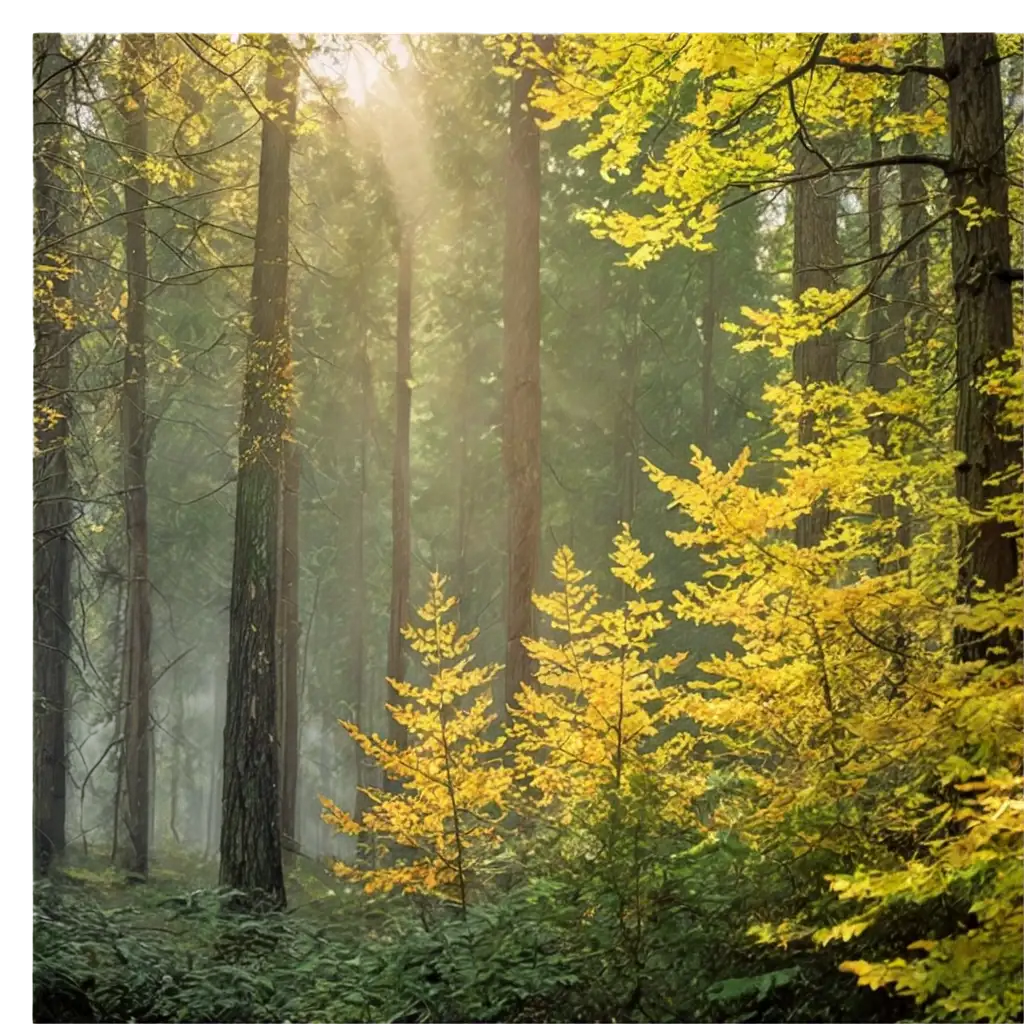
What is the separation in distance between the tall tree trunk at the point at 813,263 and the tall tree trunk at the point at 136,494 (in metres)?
2.39

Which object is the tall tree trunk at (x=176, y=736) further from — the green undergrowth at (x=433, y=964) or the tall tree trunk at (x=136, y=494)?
the green undergrowth at (x=433, y=964)

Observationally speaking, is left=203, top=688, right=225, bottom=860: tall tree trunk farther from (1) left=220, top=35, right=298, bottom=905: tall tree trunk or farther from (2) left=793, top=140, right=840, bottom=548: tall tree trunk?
(2) left=793, top=140, right=840, bottom=548: tall tree trunk

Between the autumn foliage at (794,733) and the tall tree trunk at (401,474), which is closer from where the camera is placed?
the autumn foliage at (794,733)

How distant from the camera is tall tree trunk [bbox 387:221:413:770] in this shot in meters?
4.41

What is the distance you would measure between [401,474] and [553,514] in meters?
1.37

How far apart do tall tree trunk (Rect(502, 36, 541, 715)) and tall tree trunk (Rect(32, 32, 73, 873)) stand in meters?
1.75

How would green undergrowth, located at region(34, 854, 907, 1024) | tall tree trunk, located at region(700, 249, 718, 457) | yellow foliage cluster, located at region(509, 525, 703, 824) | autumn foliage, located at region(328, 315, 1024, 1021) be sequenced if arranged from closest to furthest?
1. autumn foliage, located at region(328, 315, 1024, 1021)
2. green undergrowth, located at region(34, 854, 907, 1024)
3. yellow foliage cluster, located at region(509, 525, 703, 824)
4. tall tree trunk, located at region(700, 249, 718, 457)

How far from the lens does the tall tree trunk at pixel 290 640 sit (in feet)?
14.8

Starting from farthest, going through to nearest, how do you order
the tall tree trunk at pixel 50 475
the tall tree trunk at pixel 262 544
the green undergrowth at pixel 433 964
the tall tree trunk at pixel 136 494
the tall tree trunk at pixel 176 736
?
the tall tree trunk at pixel 176 736 < the tall tree trunk at pixel 262 544 < the tall tree trunk at pixel 136 494 < the tall tree trunk at pixel 50 475 < the green undergrowth at pixel 433 964

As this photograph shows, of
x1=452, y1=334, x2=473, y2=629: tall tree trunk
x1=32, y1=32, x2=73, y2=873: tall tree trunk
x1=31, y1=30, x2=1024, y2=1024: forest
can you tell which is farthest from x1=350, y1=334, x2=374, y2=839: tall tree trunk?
x1=32, y1=32, x2=73, y2=873: tall tree trunk

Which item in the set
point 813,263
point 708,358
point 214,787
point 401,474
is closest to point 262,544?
point 401,474

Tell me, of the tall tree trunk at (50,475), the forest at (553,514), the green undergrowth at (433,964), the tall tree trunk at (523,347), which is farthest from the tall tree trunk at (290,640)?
the tall tree trunk at (523,347)

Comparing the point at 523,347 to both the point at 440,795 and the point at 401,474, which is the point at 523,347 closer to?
the point at 401,474

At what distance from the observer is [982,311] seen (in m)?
3.22
